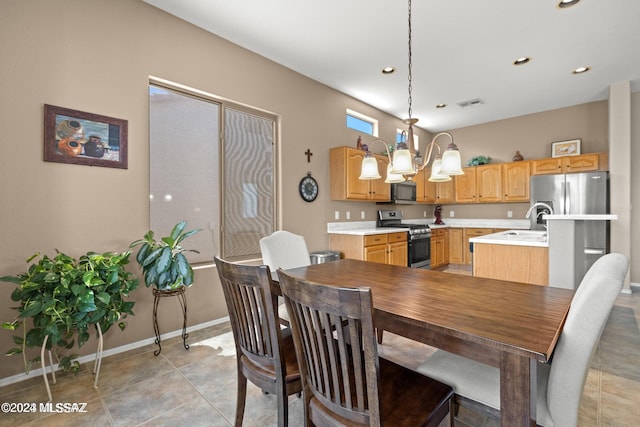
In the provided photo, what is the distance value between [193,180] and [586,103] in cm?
641

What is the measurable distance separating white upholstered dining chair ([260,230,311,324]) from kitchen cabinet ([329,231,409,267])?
152 centimetres

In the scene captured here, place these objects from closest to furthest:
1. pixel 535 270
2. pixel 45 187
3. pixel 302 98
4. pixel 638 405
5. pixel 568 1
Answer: pixel 638 405 < pixel 45 187 < pixel 568 1 < pixel 535 270 < pixel 302 98

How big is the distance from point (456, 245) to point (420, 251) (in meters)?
1.51

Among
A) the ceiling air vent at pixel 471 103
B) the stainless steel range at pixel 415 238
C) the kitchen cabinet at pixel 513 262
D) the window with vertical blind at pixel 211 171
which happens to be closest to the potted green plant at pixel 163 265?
the window with vertical blind at pixel 211 171

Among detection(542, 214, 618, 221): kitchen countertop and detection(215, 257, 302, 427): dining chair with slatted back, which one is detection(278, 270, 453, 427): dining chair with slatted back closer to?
detection(215, 257, 302, 427): dining chair with slatted back

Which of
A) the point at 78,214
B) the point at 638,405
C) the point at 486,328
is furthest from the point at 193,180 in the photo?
the point at 638,405

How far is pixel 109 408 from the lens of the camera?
182cm

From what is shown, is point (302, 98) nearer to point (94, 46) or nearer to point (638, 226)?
point (94, 46)

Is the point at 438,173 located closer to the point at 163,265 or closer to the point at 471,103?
the point at 163,265

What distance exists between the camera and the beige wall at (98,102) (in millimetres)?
2088

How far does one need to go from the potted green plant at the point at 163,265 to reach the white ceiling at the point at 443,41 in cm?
216

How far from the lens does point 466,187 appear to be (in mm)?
6219

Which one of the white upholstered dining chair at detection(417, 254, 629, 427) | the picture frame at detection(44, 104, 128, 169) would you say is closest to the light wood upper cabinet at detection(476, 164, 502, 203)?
the white upholstered dining chair at detection(417, 254, 629, 427)

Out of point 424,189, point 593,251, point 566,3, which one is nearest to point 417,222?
point 424,189
